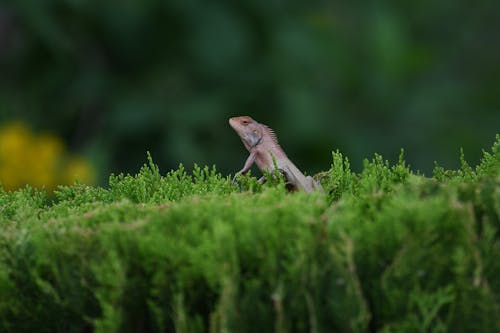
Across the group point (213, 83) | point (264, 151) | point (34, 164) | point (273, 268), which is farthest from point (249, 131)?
point (213, 83)

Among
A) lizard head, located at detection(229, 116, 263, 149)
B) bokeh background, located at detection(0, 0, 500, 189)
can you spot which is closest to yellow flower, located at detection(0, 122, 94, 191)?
bokeh background, located at detection(0, 0, 500, 189)

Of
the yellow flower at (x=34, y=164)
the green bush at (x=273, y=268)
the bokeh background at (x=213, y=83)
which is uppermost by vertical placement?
the bokeh background at (x=213, y=83)

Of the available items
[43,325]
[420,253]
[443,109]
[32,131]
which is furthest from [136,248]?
[443,109]

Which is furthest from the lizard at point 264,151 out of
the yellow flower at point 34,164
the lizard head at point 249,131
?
the yellow flower at point 34,164

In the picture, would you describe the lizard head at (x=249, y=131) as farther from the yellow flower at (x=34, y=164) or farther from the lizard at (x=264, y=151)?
the yellow flower at (x=34, y=164)

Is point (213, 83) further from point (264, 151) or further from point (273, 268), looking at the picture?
point (273, 268)

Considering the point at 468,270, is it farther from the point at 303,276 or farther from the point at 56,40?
the point at 56,40
